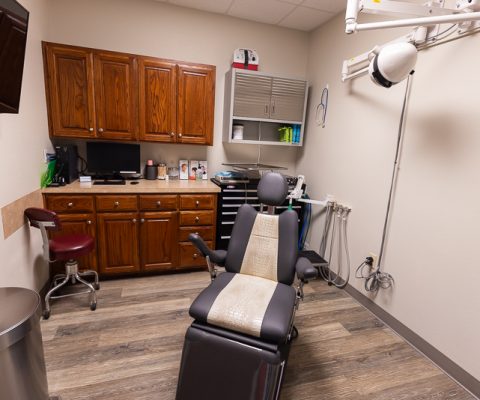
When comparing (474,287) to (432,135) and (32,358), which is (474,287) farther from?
(32,358)

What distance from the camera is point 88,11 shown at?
2682 mm

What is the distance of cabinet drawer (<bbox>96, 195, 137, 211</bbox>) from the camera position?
2488 mm

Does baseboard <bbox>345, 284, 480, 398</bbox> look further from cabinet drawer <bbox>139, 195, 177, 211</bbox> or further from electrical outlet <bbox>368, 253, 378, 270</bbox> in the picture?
cabinet drawer <bbox>139, 195, 177, 211</bbox>

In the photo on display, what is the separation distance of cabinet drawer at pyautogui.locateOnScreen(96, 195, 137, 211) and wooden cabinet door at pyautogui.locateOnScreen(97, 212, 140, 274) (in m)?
0.06

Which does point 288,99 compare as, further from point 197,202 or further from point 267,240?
point 267,240

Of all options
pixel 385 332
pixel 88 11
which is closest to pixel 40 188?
pixel 88 11

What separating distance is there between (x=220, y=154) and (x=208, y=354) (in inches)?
93.3

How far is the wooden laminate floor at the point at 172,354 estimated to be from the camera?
1611mm

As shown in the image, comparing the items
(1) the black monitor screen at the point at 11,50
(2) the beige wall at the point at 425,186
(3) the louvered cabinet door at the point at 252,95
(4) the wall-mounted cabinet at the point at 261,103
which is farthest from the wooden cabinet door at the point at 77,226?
(2) the beige wall at the point at 425,186

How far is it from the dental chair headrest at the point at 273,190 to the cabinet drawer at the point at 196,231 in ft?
3.70

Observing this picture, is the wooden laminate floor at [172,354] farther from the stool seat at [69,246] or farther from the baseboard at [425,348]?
the stool seat at [69,246]

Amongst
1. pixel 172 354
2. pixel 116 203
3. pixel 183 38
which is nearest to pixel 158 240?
pixel 116 203

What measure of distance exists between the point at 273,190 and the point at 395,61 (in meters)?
1.03

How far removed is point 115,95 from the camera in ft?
8.54
